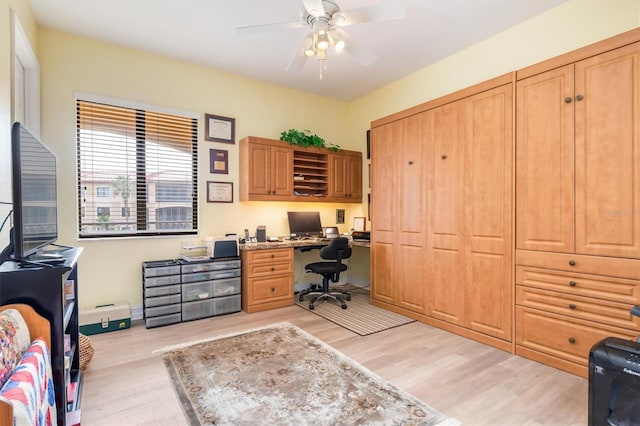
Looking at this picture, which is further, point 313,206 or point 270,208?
point 313,206

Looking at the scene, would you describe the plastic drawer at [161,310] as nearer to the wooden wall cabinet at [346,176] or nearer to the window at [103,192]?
the window at [103,192]

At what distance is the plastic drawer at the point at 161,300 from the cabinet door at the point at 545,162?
11.4 feet

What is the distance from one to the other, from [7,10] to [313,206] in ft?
12.5

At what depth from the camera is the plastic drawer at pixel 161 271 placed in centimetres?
338

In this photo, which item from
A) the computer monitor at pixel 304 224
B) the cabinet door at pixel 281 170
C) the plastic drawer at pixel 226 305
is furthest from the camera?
the computer monitor at pixel 304 224

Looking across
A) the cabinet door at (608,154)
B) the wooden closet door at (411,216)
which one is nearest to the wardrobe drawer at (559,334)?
the cabinet door at (608,154)

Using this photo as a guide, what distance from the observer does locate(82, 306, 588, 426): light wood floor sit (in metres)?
1.93

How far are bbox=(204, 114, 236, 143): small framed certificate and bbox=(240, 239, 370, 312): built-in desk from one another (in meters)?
1.44

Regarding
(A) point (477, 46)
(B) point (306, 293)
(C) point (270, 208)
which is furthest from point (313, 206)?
(A) point (477, 46)

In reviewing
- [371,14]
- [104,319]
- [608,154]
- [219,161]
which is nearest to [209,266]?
[104,319]

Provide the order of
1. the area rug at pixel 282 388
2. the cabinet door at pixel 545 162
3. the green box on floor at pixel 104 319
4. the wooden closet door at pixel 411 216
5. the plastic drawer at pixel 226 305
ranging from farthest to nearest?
1. the plastic drawer at pixel 226 305
2. the wooden closet door at pixel 411 216
3. the green box on floor at pixel 104 319
4. the cabinet door at pixel 545 162
5. the area rug at pixel 282 388

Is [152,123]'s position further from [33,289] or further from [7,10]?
[33,289]

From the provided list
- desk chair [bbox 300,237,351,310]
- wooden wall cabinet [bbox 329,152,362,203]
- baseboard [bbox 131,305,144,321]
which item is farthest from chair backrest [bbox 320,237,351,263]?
baseboard [bbox 131,305,144,321]

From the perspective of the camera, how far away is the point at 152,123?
12.3 ft
